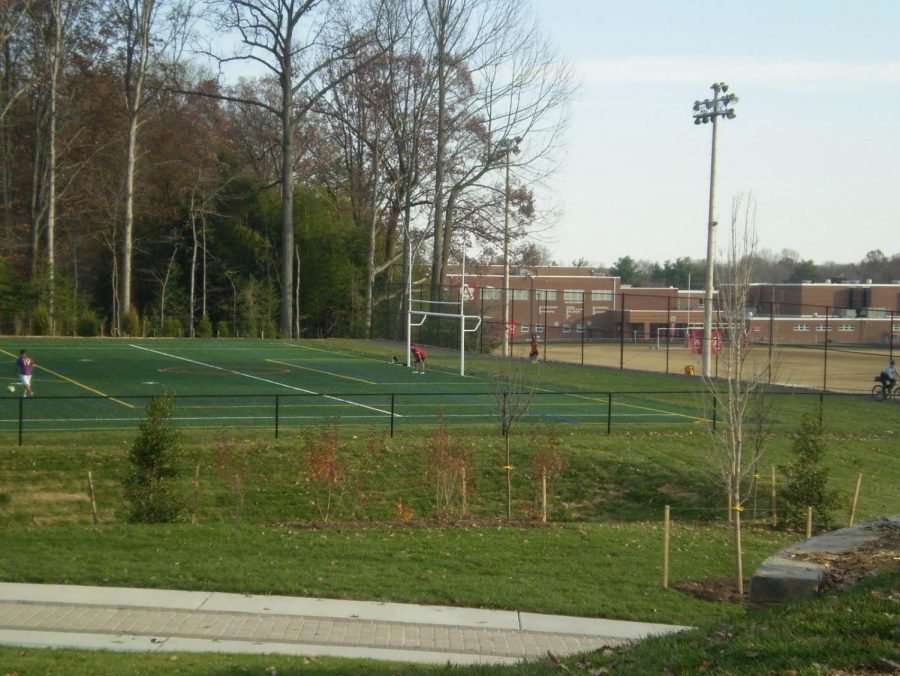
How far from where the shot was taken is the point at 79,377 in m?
34.7

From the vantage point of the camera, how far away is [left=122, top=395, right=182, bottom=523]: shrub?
663 inches

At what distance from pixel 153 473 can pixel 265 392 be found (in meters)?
15.3

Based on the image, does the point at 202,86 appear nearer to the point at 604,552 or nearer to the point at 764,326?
the point at 764,326

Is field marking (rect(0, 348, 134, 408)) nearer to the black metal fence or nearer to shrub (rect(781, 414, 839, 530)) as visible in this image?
the black metal fence

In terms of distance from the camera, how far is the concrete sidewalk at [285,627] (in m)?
10.2

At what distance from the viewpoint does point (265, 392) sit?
106 feet

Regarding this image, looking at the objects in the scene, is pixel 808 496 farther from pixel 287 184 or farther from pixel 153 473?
pixel 287 184

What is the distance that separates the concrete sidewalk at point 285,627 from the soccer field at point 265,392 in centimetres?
757

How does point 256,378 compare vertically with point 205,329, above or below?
below

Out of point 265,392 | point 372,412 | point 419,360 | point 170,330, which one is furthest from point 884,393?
point 170,330

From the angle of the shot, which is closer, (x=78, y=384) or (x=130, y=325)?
(x=78, y=384)

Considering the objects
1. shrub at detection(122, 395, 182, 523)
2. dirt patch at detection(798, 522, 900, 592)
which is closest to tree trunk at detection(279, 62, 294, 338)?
shrub at detection(122, 395, 182, 523)

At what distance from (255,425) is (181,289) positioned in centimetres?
3903

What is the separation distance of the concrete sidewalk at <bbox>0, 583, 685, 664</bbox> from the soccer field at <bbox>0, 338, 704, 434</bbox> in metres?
7.57
